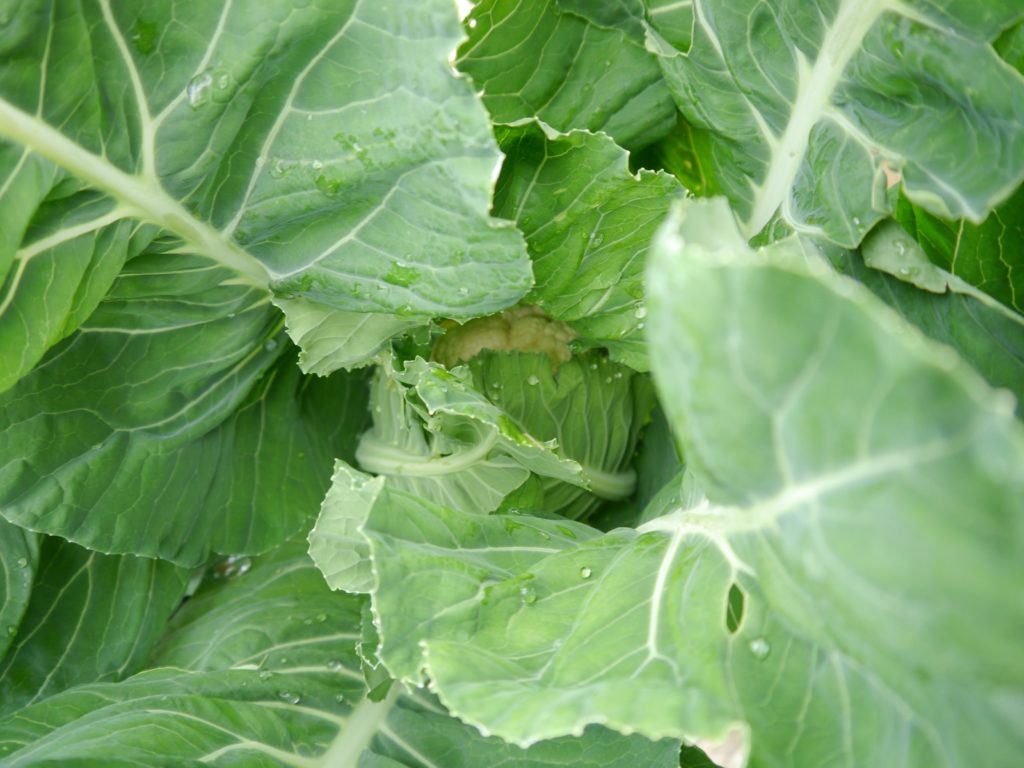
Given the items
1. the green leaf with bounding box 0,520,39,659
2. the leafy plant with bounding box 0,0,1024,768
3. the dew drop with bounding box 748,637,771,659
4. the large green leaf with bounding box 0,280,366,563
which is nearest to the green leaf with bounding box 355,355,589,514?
the leafy plant with bounding box 0,0,1024,768

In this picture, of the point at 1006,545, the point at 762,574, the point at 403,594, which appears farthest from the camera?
the point at 403,594

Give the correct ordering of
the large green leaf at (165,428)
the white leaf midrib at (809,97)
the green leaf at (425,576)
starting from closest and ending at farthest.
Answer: the green leaf at (425,576)
the white leaf midrib at (809,97)
the large green leaf at (165,428)

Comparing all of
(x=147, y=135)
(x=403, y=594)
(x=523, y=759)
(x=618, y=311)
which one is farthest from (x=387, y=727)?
(x=147, y=135)

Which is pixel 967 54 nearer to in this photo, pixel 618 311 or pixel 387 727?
pixel 618 311

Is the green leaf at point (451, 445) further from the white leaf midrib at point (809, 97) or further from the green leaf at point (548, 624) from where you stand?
the white leaf midrib at point (809, 97)

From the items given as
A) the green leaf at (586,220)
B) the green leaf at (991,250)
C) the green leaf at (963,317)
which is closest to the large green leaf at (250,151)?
the green leaf at (586,220)

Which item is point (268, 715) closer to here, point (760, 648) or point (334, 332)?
point (334, 332)
